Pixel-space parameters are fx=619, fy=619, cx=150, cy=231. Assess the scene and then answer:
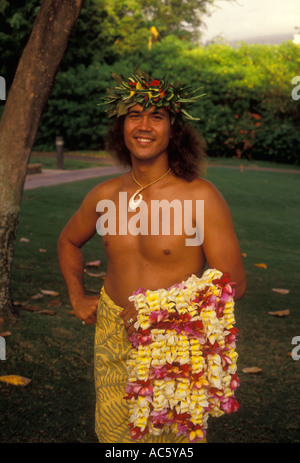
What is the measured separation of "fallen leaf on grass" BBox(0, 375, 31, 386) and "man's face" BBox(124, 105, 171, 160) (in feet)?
7.72

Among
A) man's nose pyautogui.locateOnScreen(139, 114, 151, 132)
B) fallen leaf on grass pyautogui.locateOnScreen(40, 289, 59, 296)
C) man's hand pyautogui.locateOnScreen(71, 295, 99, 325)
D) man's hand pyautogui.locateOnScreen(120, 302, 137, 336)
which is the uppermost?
man's nose pyautogui.locateOnScreen(139, 114, 151, 132)

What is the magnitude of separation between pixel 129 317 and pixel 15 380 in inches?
87.0

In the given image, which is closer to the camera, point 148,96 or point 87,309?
point 148,96

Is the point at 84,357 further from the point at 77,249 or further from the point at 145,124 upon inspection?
the point at 145,124

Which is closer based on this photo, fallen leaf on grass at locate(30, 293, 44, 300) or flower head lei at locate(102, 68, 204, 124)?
flower head lei at locate(102, 68, 204, 124)

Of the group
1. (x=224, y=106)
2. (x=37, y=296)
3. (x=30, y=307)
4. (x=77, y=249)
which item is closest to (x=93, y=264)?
(x=37, y=296)

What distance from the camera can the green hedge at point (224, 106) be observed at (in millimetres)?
25750

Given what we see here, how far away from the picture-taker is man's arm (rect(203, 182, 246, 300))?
103 inches

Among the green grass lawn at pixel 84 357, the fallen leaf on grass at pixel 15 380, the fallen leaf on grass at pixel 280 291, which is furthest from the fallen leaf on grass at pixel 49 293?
the fallen leaf on grass at pixel 280 291

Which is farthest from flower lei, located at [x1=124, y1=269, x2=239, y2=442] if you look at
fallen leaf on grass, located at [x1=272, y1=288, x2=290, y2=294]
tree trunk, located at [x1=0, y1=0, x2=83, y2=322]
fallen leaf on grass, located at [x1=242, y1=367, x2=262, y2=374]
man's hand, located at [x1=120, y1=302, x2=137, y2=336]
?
fallen leaf on grass, located at [x1=272, y1=288, x2=290, y2=294]

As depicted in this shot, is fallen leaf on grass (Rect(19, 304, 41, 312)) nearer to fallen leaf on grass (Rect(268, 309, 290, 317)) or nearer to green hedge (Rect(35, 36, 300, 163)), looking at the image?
fallen leaf on grass (Rect(268, 309, 290, 317))

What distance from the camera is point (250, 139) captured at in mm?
26266

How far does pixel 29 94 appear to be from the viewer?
5094 millimetres
